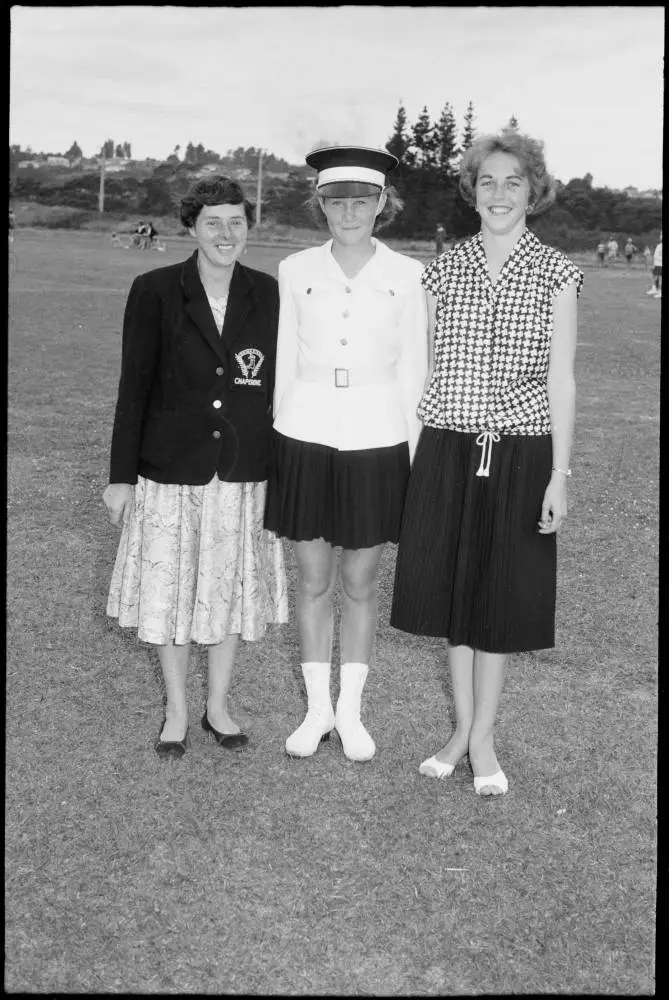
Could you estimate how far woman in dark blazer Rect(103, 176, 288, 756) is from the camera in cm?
390

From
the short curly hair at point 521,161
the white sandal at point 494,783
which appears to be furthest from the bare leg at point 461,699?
the short curly hair at point 521,161

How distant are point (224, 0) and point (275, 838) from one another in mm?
2420

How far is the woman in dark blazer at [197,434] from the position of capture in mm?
3898

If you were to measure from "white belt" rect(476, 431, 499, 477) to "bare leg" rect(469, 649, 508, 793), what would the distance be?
2.11 feet

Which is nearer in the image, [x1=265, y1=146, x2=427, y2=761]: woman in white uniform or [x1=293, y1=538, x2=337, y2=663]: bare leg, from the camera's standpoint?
[x1=265, y1=146, x2=427, y2=761]: woman in white uniform

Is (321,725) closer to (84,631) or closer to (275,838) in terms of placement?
(275,838)

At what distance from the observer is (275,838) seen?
3.62m

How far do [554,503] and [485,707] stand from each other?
2.56 ft

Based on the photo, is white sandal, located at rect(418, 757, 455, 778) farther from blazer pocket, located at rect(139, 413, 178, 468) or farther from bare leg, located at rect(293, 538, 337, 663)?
blazer pocket, located at rect(139, 413, 178, 468)

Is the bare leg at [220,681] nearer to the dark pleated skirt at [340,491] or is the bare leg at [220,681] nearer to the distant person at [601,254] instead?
the dark pleated skirt at [340,491]

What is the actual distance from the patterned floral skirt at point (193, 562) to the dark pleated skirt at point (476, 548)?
0.57 metres

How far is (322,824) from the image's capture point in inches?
146

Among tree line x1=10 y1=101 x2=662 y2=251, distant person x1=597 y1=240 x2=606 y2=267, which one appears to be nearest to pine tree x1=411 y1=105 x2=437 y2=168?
tree line x1=10 y1=101 x2=662 y2=251

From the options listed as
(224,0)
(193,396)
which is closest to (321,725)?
(193,396)
